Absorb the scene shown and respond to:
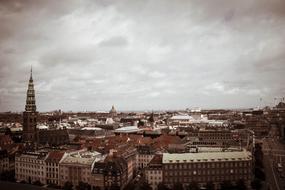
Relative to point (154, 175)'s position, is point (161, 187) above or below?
below

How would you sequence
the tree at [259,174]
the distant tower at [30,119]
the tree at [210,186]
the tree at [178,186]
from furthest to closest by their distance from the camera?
the distant tower at [30,119] → the tree at [259,174] → the tree at [210,186] → the tree at [178,186]

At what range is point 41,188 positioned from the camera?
16.4 metres

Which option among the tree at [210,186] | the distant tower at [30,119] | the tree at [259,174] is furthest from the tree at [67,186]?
the tree at [259,174]

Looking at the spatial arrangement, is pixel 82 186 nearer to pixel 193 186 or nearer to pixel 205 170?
pixel 193 186

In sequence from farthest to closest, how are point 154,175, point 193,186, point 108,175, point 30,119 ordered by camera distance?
point 30,119
point 154,175
point 108,175
point 193,186

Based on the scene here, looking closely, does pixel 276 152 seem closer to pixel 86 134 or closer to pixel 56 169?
pixel 56 169

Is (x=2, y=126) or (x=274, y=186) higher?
(x=2, y=126)

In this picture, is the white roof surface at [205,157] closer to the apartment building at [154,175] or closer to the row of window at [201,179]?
the apartment building at [154,175]

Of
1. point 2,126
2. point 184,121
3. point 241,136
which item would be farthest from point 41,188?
point 184,121

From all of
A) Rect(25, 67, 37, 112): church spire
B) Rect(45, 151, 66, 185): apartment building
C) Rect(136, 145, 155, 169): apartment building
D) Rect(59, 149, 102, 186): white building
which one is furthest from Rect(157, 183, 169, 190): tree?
Rect(25, 67, 37, 112): church spire

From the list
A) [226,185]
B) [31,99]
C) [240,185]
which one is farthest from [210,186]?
[31,99]

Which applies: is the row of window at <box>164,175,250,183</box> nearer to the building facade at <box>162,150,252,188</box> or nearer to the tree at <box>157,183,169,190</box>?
the building facade at <box>162,150,252,188</box>

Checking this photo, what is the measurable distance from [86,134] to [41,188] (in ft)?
65.4

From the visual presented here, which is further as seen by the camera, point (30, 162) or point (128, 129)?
point (128, 129)
